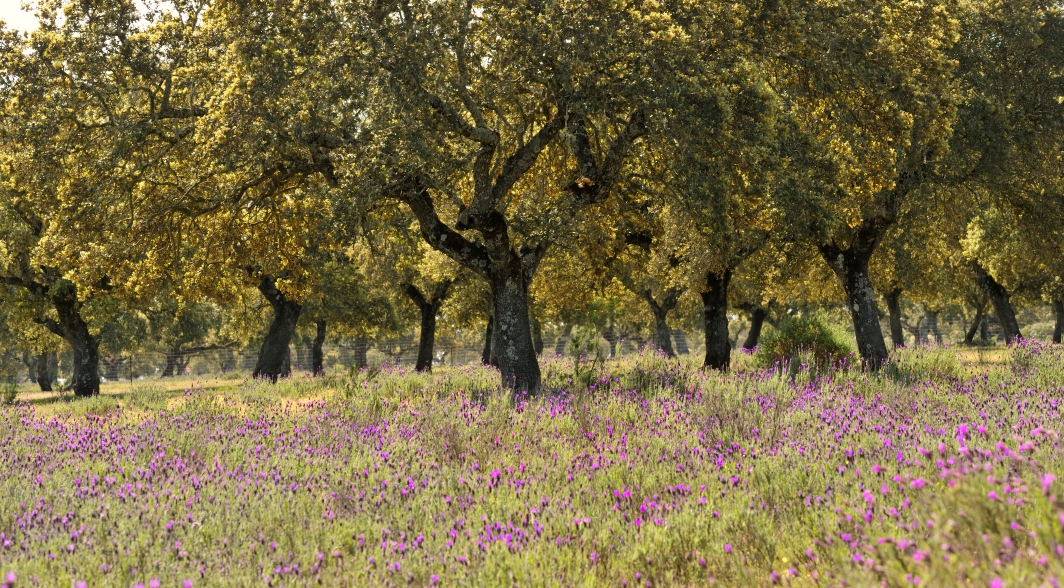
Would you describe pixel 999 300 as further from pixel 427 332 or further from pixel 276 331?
pixel 276 331

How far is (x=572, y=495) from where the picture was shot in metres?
5.56

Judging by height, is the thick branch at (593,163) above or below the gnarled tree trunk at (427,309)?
above

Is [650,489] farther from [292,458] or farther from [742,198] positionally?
[742,198]

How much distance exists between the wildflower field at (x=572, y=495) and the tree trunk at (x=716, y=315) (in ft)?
36.9

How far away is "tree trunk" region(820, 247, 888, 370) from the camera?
16609 millimetres

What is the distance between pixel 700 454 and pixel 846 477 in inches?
53.4

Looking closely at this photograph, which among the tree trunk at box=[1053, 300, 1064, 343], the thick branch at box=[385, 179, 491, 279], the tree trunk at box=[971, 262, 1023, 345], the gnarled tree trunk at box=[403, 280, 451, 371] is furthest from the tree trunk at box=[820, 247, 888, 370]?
the tree trunk at box=[1053, 300, 1064, 343]

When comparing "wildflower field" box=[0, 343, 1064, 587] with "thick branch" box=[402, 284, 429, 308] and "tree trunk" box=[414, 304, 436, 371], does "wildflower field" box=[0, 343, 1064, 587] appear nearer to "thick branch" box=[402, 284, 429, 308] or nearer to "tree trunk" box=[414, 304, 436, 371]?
"thick branch" box=[402, 284, 429, 308]

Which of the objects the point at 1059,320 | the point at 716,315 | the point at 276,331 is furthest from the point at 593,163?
the point at 1059,320

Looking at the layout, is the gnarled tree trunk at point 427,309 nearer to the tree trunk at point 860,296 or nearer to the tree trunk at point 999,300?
the tree trunk at point 860,296

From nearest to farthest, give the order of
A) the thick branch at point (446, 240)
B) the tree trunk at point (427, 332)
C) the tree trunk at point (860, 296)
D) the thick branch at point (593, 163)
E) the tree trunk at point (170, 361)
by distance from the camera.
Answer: the thick branch at point (593, 163)
the thick branch at point (446, 240)
the tree trunk at point (860, 296)
the tree trunk at point (427, 332)
the tree trunk at point (170, 361)

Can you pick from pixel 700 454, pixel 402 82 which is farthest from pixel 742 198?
pixel 700 454

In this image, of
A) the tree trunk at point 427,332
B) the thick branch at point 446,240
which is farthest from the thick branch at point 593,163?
the tree trunk at point 427,332

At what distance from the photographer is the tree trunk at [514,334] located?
12.8 meters
